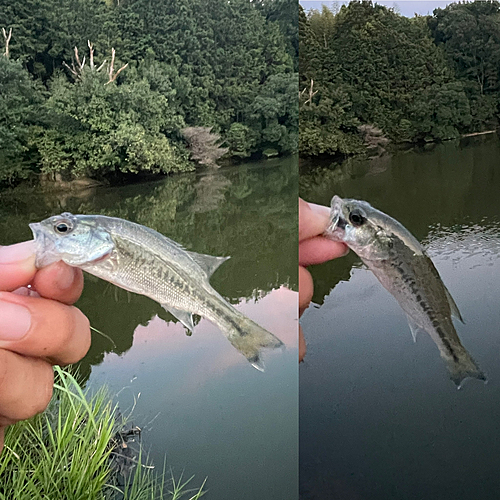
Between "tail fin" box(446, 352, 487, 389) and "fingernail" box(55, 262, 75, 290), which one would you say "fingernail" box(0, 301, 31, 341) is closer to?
"fingernail" box(55, 262, 75, 290)

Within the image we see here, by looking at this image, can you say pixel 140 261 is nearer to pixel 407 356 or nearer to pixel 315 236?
pixel 315 236

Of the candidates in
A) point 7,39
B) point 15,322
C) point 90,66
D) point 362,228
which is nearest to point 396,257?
point 362,228

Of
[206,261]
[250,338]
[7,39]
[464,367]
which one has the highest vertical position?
[7,39]

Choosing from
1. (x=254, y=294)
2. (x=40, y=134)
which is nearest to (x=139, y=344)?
(x=254, y=294)

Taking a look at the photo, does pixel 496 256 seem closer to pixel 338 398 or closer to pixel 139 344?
pixel 338 398

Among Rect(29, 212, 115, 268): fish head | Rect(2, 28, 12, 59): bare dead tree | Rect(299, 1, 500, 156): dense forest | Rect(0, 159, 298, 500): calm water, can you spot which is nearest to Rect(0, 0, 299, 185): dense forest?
Rect(2, 28, 12, 59): bare dead tree

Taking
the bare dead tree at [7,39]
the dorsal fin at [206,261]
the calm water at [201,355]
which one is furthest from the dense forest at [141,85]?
the dorsal fin at [206,261]
